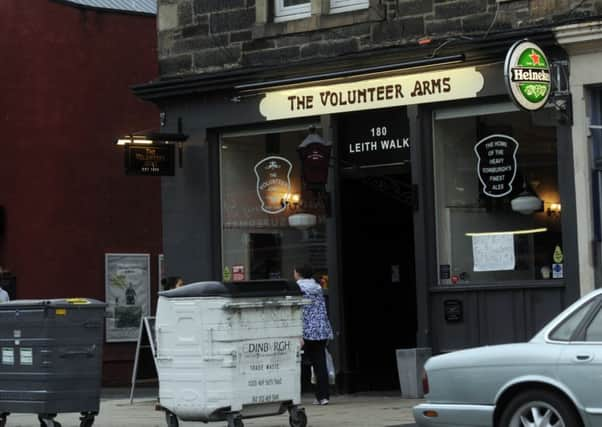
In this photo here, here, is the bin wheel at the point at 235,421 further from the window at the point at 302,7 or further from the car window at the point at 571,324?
the window at the point at 302,7

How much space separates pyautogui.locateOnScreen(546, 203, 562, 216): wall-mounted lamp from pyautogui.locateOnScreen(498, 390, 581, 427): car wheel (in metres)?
6.11

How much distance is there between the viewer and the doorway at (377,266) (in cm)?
1792

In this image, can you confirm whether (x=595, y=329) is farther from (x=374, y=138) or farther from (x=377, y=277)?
(x=377, y=277)

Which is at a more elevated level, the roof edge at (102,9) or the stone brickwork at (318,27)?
the roof edge at (102,9)

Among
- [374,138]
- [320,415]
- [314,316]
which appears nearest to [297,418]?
[320,415]

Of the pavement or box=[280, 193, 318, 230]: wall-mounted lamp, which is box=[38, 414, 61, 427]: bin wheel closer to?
the pavement

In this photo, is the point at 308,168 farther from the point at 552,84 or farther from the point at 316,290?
the point at 552,84

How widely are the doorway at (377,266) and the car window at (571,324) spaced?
6.86 m

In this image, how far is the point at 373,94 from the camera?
1730 cm

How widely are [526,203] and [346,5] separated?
369 centimetres

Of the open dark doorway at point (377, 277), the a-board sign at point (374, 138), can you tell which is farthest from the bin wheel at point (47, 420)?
the a-board sign at point (374, 138)

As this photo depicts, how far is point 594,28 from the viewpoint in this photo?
603 inches

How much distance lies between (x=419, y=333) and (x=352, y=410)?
1.85 metres

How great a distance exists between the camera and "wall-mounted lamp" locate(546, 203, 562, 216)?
1611 centimetres
